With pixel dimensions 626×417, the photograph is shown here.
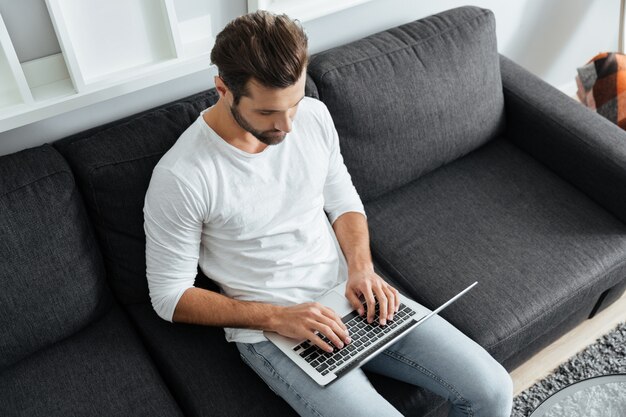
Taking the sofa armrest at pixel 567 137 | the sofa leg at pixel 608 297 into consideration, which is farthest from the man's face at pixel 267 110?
the sofa leg at pixel 608 297

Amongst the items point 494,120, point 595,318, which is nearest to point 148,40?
point 494,120

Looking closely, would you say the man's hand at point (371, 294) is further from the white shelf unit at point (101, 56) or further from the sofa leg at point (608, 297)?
the sofa leg at point (608, 297)

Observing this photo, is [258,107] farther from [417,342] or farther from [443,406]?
[443,406]

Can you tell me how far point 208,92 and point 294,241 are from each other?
0.47m

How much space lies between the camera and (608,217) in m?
1.90

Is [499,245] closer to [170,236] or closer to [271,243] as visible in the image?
[271,243]

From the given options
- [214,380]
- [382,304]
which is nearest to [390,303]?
[382,304]

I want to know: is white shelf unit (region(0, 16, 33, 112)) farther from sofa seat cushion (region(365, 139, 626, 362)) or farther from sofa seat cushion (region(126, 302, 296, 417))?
sofa seat cushion (region(365, 139, 626, 362))

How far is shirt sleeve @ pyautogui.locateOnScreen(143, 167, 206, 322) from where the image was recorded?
1334 mm

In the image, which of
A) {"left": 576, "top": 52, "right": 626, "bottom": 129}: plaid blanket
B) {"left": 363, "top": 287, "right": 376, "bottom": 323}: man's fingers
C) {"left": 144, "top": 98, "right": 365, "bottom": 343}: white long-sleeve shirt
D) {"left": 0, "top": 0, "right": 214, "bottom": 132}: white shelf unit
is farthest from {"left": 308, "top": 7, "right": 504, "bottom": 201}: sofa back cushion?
{"left": 576, "top": 52, "right": 626, "bottom": 129}: plaid blanket

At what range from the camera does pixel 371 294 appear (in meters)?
1.47

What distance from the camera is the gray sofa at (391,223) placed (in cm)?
143

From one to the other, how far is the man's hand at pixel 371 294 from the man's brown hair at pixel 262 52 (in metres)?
0.51

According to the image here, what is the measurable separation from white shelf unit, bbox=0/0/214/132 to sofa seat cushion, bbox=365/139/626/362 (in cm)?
75
